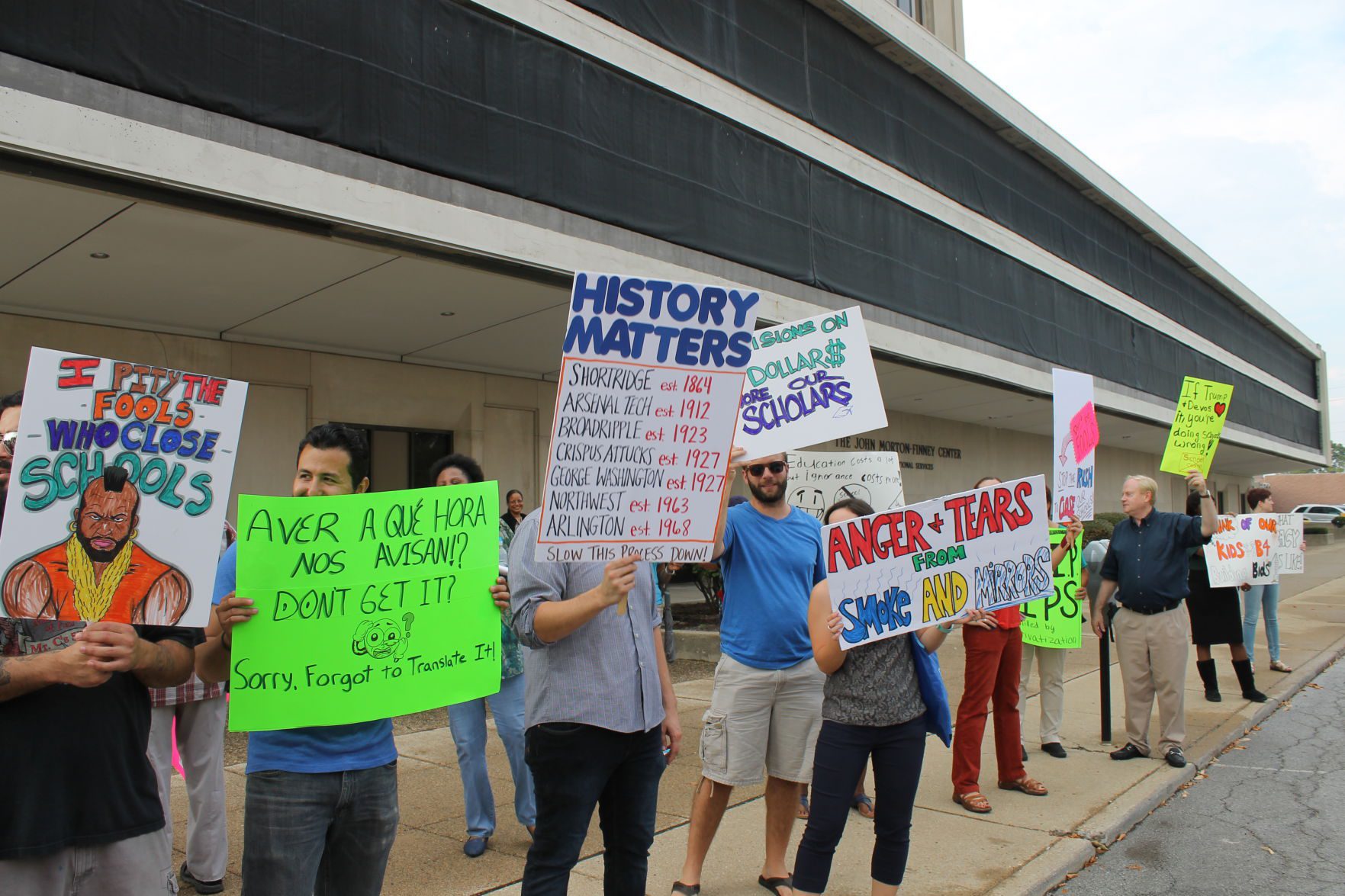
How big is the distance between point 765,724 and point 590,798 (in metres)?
1.48

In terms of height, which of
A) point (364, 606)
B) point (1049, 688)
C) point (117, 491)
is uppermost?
point (117, 491)

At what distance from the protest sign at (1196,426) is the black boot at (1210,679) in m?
2.72

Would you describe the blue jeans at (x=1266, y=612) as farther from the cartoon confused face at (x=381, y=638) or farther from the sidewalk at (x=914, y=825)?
the cartoon confused face at (x=381, y=638)

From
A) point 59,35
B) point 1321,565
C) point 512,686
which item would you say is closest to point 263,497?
point 512,686

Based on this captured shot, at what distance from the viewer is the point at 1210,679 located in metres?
9.34

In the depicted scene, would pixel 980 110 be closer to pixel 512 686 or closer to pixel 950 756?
pixel 950 756

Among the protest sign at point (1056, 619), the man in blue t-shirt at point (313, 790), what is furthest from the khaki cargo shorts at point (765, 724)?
the protest sign at point (1056, 619)

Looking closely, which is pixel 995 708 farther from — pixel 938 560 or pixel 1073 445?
pixel 938 560

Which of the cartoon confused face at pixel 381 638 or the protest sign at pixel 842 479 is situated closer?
the cartoon confused face at pixel 381 638

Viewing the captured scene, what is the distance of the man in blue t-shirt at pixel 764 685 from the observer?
4.51m

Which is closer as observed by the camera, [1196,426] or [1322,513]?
[1196,426]

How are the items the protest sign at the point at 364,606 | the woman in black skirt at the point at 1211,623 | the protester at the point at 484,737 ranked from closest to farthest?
1. the protest sign at the point at 364,606
2. the protester at the point at 484,737
3. the woman in black skirt at the point at 1211,623

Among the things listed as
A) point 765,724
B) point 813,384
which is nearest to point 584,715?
point 765,724

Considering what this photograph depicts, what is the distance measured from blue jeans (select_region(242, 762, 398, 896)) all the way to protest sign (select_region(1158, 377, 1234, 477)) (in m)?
6.56
